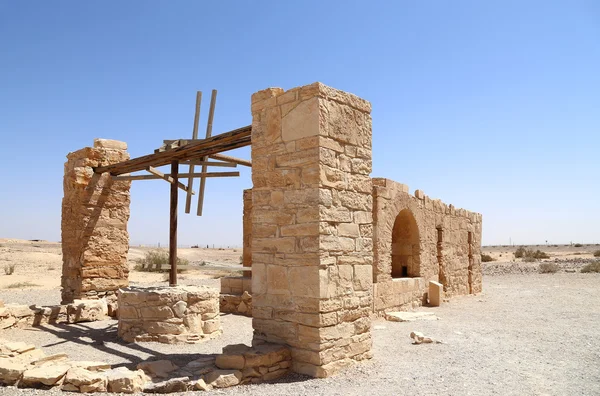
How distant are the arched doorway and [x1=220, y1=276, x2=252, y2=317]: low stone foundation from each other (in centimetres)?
384

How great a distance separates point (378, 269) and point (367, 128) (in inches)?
165

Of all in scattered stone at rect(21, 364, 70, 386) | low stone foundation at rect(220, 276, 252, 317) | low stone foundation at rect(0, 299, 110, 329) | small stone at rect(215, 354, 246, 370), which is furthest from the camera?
low stone foundation at rect(220, 276, 252, 317)

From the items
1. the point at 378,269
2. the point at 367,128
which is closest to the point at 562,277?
the point at 378,269

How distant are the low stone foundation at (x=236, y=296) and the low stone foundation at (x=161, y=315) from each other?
9.84 feet

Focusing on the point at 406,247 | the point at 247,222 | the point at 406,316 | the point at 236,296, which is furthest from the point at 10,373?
the point at 406,247

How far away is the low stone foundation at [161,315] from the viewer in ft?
21.9

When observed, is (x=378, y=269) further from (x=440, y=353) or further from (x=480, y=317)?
(x=440, y=353)

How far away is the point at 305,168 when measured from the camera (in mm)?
4730

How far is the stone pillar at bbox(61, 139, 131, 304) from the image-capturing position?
8.83m

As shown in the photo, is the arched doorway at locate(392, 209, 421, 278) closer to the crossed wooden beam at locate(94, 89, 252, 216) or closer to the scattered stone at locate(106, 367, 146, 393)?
the crossed wooden beam at locate(94, 89, 252, 216)

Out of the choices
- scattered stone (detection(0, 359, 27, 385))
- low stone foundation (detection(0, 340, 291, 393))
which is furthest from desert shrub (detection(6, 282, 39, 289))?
scattered stone (detection(0, 359, 27, 385))

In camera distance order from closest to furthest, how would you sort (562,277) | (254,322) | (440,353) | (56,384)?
(56,384) → (254,322) → (440,353) → (562,277)

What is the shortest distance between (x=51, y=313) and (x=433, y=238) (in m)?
8.91

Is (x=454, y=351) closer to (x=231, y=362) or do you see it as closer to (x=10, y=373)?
(x=231, y=362)
